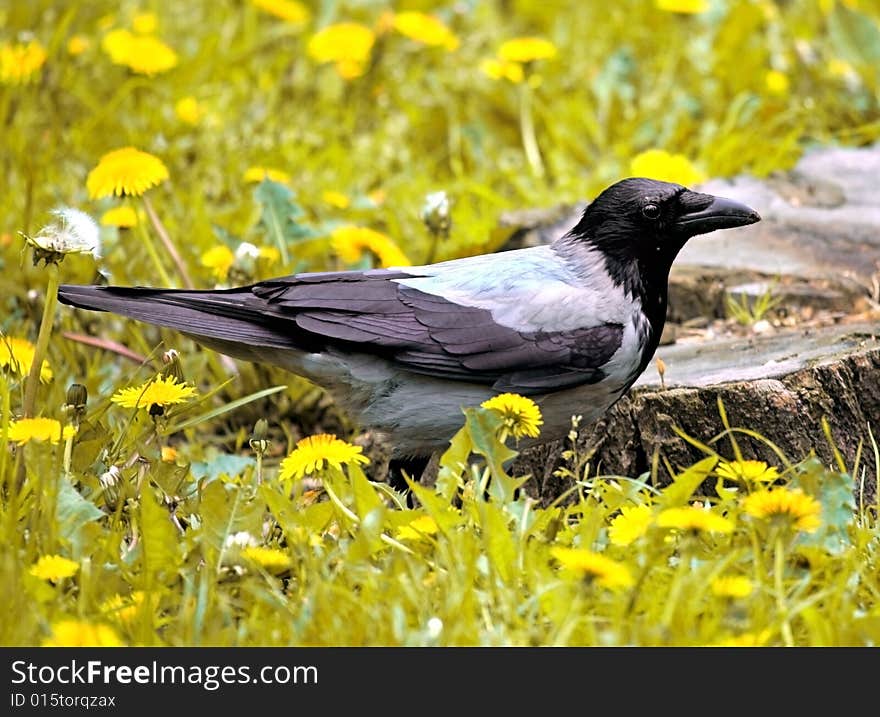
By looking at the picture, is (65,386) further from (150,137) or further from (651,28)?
(651,28)

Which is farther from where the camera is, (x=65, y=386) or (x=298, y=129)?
(x=298, y=129)

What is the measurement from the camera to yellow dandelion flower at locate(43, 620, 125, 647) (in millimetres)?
2850

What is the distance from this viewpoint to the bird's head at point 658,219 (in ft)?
14.1

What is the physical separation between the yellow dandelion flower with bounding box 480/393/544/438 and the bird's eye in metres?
0.97

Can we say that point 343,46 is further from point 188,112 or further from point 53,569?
point 53,569

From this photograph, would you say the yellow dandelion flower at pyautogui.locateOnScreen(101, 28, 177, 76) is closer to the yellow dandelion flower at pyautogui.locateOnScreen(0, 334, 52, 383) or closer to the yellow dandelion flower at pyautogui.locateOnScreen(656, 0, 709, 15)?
the yellow dandelion flower at pyautogui.locateOnScreen(0, 334, 52, 383)

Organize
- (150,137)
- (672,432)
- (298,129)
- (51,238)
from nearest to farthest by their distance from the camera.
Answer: (51,238) < (672,432) < (150,137) < (298,129)

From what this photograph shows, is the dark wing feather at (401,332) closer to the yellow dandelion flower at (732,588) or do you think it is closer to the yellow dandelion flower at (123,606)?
the yellow dandelion flower at (123,606)

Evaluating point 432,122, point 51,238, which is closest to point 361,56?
point 432,122

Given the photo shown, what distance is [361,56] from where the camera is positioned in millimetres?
7340

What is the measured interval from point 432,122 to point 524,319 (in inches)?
136

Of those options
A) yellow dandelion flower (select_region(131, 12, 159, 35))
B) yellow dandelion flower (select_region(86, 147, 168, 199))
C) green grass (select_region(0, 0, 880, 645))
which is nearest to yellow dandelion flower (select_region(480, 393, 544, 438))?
green grass (select_region(0, 0, 880, 645))

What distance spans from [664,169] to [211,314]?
2269mm

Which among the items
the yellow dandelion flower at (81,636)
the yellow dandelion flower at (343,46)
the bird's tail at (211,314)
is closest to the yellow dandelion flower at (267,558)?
the yellow dandelion flower at (81,636)
